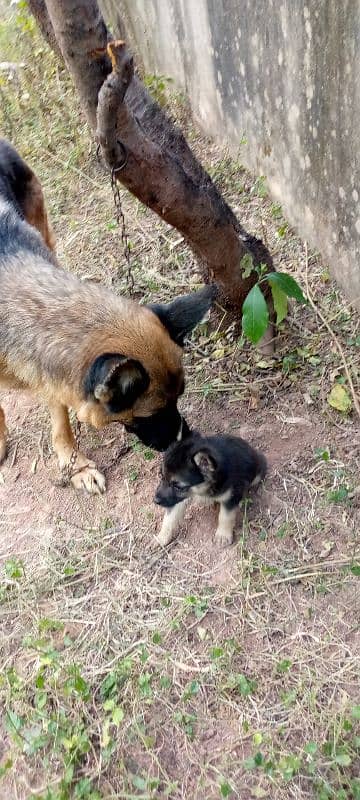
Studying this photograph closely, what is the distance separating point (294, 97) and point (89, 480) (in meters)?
3.29

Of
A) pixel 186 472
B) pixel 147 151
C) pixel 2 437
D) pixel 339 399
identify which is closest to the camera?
pixel 186 472

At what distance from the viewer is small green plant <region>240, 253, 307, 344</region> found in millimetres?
3766

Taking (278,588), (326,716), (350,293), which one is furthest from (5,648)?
(350,293)

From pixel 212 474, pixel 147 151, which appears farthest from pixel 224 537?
pixel 147 151

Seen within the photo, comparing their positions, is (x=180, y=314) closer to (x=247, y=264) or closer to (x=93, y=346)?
(x=93, y=346)

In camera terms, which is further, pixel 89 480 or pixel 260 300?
pixel 89 480

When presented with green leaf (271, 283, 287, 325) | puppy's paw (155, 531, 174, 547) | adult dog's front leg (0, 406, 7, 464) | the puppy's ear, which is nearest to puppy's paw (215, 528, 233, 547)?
puppy's paw (155, 531, 174, 547)

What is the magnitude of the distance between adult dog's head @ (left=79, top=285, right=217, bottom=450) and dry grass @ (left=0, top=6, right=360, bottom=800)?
0.76m

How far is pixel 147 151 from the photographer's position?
3.69 meters

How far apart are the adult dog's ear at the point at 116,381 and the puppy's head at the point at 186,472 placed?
1.45 ft

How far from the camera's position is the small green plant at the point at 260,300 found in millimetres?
3766

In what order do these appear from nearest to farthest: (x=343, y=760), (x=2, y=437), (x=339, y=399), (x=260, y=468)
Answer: (x=343, y=760) → (x=260, y=468) → (x=339, y=399) → (x=2, y=437)

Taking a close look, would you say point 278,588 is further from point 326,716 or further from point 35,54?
point 35,54

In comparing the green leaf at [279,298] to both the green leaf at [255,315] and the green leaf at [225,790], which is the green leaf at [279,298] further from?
the green leaf at [225,790]
